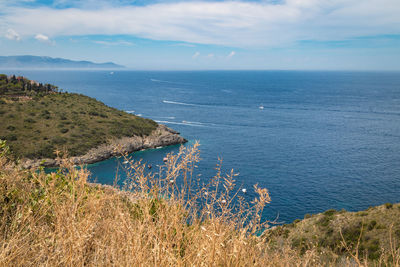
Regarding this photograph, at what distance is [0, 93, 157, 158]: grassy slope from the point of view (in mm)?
53741

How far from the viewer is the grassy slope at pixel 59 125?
176ft

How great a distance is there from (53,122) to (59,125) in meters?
2.10

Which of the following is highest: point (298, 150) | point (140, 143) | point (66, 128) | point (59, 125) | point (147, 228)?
point (147, 228)

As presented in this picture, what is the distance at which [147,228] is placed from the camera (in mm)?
3416

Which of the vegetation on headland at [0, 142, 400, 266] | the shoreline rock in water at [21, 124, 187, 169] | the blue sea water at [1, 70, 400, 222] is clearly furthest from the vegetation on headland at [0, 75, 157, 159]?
the vegetation on headland at [0, 142, 400, 266]

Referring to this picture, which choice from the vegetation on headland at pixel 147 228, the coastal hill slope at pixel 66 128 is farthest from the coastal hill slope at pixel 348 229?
the coastal hill slope at pixel 66 128

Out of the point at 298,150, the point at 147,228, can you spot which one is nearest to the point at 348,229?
the point at 147,228

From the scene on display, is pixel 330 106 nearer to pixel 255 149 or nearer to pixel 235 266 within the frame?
pixel 255 149

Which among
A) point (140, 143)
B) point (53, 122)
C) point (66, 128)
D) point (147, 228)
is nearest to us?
point (147, 228)

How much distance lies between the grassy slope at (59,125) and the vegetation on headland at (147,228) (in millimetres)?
48676

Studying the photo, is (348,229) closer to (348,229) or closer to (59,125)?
(348,229)

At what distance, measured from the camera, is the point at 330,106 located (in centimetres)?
11731

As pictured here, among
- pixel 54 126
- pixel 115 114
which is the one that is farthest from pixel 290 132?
pixel 54 126

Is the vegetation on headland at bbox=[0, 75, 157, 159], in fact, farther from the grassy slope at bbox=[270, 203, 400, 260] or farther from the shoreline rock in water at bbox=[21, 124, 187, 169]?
the grassy slope at bbox=[270, 203, 400, 260]
